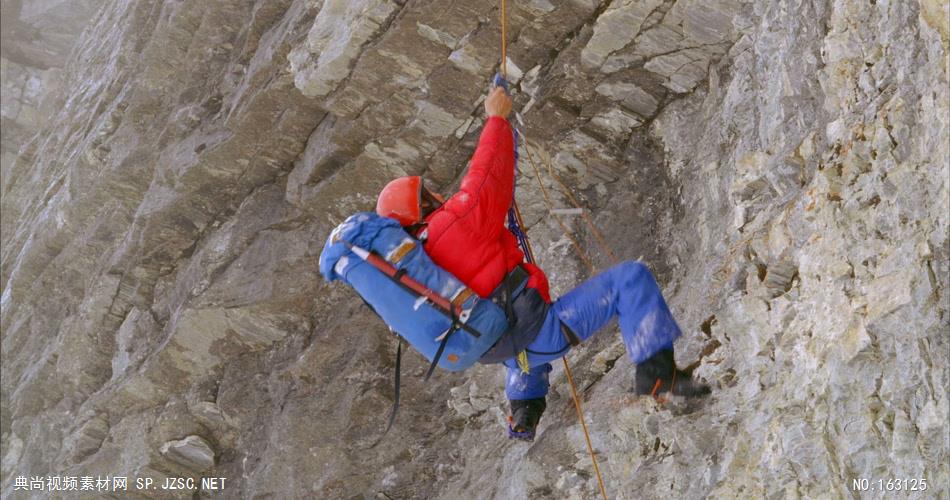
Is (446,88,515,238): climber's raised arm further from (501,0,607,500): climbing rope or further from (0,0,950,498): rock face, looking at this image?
(0,0,950,498): rock face

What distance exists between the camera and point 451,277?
6.50m

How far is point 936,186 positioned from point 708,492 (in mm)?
2716

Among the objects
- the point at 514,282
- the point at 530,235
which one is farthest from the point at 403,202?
the point at 530,235

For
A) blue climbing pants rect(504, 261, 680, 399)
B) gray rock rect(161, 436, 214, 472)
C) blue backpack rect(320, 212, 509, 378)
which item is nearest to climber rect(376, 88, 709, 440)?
blue climbing pants rect(504, 261, 680, 399)

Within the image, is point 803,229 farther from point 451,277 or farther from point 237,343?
point 237,343

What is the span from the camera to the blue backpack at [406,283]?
6.43 metres

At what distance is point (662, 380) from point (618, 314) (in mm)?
619

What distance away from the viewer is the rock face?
18.3 ft

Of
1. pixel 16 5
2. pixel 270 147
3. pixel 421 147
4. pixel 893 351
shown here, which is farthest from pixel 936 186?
pixel 16 5

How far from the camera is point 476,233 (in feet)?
21.8

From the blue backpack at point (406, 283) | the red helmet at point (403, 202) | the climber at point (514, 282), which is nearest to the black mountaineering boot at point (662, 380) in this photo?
the climber at point (514, 282)

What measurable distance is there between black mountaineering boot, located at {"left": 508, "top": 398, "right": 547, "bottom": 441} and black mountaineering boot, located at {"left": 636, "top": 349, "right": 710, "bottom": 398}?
1.52 m

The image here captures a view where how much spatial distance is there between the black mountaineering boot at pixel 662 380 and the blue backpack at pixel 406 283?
122 centimetres

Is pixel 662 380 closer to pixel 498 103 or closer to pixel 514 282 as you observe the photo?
pixel 514 282
